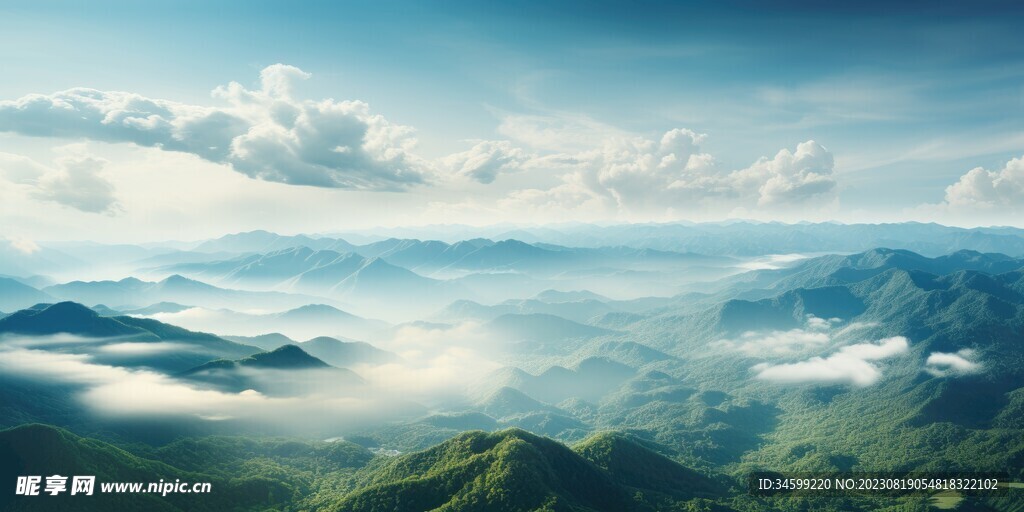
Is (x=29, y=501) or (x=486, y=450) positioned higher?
(x=486, y=450)

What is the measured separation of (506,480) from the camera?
408ft

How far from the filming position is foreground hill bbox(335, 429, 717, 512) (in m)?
123

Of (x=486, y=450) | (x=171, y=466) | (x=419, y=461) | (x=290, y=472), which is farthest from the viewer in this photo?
(x=290, y=472)

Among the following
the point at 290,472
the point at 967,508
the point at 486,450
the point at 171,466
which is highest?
the point at 486,450

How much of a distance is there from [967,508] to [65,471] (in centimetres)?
31923

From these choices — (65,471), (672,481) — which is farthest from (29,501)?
(672,481)

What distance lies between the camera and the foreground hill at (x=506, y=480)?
123m

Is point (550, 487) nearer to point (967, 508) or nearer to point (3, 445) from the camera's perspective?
point (3, 445)

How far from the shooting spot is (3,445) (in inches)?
5620

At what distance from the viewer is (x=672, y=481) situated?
6885 inches

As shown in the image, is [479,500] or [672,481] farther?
[672,481]

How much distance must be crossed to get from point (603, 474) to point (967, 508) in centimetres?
16391

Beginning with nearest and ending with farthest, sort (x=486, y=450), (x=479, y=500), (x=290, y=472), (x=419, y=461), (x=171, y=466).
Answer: (x=479, y=500)
(x=486, y=450)
(x=419, y=461)
(x=171, y=466)
(x=290, y=472)

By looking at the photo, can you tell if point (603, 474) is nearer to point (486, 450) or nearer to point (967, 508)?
point (486, 450)
